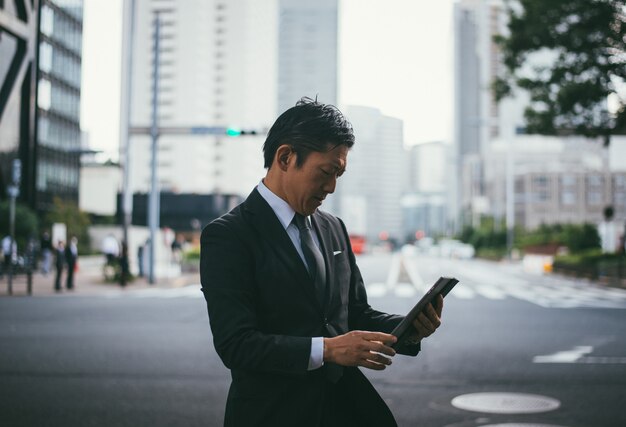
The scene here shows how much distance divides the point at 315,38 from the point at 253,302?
20312 cm

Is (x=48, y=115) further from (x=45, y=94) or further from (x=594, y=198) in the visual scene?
(x=594, y=198)

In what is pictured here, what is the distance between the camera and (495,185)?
130875mm

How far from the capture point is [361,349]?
76.2 inches

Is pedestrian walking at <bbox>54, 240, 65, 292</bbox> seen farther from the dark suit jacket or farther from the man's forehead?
the man's forehead

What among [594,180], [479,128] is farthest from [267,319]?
[479,128]

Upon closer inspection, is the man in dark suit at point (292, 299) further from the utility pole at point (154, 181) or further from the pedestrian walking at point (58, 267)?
the utility pole at point (154, 181)

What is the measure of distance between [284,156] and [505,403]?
485 cm

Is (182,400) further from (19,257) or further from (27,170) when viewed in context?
(27,170)

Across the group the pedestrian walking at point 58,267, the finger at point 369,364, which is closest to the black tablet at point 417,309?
the finger at point 369,364

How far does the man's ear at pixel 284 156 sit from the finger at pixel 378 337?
1.97 feet

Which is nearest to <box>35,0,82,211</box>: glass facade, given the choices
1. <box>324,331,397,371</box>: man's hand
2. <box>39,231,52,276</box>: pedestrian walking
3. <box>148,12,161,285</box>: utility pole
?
<box>39,231,52,276</box>: pedestrian walking

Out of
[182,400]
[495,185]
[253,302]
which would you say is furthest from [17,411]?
[495,185]

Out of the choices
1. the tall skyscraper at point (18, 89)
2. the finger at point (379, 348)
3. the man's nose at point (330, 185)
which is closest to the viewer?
the finger at point (379, 348)

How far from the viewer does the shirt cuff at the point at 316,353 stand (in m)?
2.01
